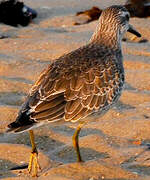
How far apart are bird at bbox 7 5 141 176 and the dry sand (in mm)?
287

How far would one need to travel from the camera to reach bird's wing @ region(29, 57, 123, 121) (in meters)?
5.64

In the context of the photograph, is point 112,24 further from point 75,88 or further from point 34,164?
point 34,164

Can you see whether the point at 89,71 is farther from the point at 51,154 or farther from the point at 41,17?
the point at 41,17

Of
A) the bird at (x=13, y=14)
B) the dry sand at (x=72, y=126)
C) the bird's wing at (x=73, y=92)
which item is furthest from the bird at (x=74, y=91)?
the bird at (x=13, y=14)

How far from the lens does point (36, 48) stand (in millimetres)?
9531

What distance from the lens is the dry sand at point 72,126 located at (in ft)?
18.9

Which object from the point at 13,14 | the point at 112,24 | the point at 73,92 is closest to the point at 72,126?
the point at 112,24

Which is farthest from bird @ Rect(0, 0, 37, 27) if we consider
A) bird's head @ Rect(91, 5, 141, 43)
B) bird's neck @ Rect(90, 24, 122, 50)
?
bird's neck @ Rect(90, 24, 122, 50)

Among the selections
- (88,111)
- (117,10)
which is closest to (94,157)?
(88,111)

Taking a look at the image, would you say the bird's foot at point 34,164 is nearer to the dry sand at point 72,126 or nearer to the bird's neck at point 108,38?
the dry sand at point 72,126

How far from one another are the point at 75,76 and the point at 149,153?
3.55ft

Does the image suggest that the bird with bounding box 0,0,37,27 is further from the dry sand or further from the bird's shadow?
the bird's shadow

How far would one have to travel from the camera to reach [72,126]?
700cm

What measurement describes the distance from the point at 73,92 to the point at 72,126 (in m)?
1.29
